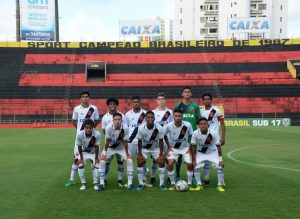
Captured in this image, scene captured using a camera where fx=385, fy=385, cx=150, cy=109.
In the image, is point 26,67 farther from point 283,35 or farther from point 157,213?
point 283,35

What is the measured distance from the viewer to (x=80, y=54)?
5272cm

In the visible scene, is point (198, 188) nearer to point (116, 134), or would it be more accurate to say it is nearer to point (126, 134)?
point (126, 134)

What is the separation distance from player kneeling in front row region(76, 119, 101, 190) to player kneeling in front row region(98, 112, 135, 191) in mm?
159

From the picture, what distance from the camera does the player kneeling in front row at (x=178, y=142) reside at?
9.27m

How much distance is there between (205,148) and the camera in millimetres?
9469

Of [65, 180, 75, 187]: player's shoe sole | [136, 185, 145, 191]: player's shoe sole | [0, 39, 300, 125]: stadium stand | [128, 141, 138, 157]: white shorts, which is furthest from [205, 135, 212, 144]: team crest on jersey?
[0, 39, 300, 125]: stadium stand

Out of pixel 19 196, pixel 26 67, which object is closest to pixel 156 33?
pixel 26 67

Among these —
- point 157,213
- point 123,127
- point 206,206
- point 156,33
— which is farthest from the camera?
point 156,33

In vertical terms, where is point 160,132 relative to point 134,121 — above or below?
below

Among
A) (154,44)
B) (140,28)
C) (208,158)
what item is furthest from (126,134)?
(140,28)

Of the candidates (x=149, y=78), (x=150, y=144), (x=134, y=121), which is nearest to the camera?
(x=150, y=144)

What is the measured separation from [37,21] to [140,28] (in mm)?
15816

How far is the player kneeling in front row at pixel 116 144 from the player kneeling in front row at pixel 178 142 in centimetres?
97

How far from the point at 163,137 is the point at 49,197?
2978mm
